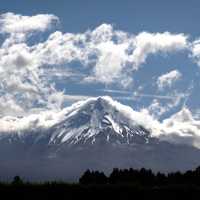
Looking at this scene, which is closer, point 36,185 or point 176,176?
point 36,185

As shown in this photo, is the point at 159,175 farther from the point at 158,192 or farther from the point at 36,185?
the point at 36,185

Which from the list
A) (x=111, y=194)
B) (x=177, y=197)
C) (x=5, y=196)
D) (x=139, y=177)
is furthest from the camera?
(x=139, y=177)

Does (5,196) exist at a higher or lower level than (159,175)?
lower

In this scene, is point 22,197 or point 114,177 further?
point 114,177

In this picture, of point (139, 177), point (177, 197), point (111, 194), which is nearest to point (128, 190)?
point (111, 194)

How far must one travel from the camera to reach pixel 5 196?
69.2 m

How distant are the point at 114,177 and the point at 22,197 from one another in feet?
225

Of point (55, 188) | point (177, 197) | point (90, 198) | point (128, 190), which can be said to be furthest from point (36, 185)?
point (177, 197)

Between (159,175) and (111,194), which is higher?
(159,175)

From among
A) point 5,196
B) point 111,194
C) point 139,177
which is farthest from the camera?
point 139,177

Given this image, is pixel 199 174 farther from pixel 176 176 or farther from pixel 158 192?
pixel 158 192

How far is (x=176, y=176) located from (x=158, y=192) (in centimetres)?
6155

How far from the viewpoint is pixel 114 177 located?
5404 inches

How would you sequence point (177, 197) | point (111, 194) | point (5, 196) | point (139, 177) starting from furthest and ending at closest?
point (139, 177)
point (177, 197)
point (111, 194)
point (5, 196)
